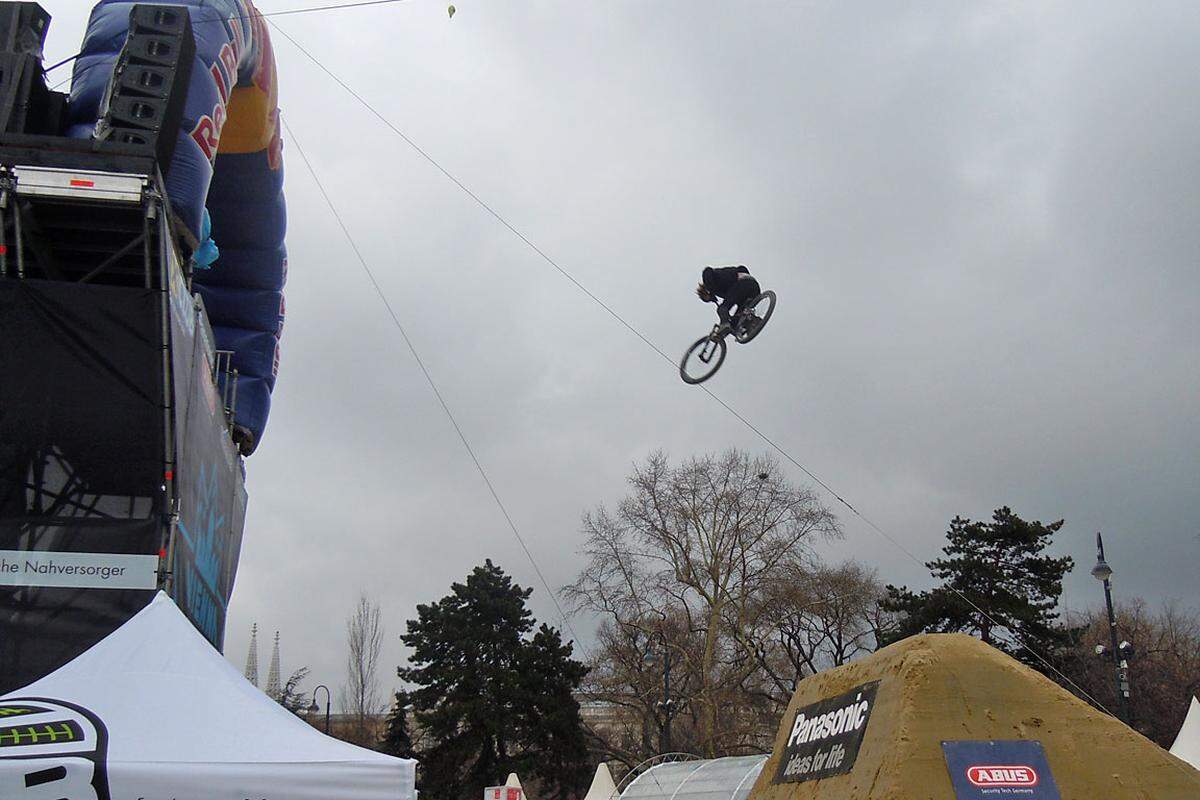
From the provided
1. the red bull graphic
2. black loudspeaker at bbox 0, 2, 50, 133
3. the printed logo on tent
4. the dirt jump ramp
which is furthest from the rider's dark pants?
the printed logo on tent

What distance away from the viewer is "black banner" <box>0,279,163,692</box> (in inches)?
402

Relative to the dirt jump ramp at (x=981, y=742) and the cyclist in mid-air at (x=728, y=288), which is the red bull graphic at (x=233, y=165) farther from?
the dirt jump ramp at (x=981, y=742)

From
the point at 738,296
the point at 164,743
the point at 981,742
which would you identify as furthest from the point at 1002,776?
the point at 738,296

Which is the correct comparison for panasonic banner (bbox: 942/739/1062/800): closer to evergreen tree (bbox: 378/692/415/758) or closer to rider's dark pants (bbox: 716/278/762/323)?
rider's dark pants (bbox: 716/278/762/323)

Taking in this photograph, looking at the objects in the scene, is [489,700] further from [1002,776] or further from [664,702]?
[1002,776]

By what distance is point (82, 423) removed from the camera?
10586mm

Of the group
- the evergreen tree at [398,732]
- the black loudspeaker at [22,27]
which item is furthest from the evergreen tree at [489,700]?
the black loudspeaker at [22,27]

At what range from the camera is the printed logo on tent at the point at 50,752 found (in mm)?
4961

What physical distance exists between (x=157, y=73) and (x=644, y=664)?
111ft

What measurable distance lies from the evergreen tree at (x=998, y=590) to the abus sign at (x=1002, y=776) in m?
31.3

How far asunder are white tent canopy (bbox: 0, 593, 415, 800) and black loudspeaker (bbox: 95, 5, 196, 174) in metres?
5.77

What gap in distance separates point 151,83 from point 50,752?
26.0 ft

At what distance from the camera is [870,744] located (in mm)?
6465

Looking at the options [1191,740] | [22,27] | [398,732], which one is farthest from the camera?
[398,732]
